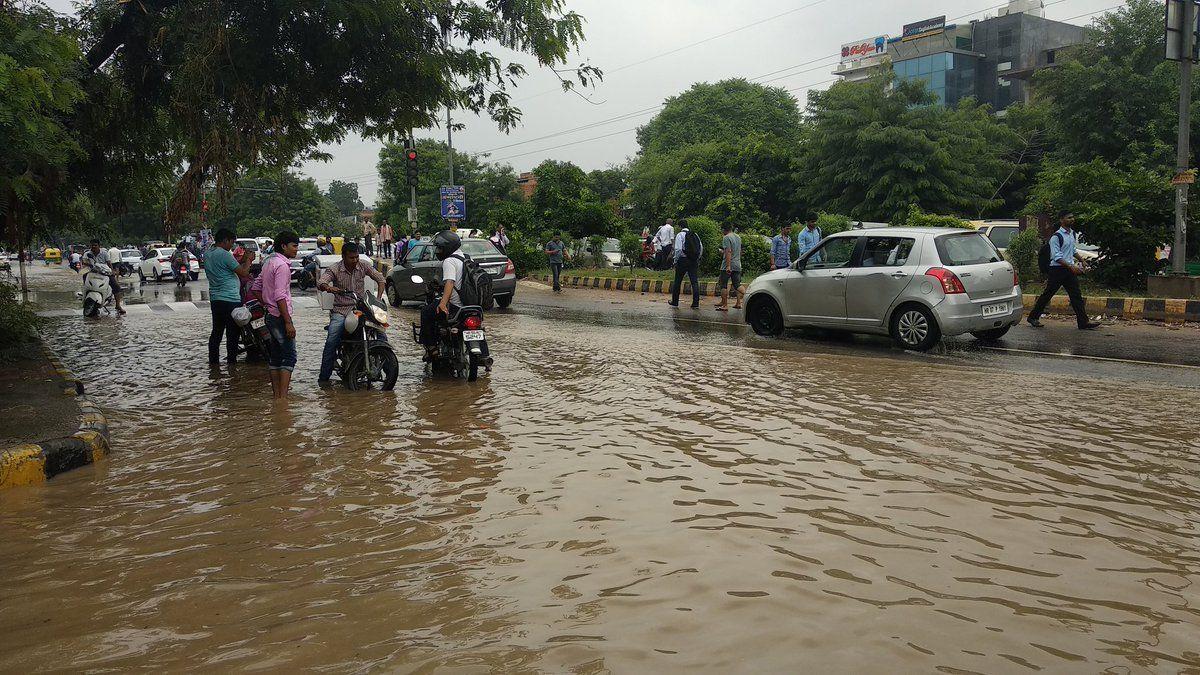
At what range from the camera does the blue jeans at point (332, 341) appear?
928cm

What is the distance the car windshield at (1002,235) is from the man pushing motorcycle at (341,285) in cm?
1799

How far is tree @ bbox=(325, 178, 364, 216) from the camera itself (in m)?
165

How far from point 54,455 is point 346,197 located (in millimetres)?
167408

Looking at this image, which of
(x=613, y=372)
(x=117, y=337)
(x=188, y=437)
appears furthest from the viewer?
(x=117, y=337)

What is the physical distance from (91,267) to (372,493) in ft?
60.0

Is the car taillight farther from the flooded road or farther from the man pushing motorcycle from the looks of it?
the man pushing motorcycle

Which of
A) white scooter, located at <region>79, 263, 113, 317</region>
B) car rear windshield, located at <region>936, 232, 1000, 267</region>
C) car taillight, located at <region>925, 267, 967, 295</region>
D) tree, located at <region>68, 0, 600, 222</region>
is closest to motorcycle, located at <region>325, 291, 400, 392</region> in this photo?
tree, located at <region>68, 0, 600, 222</region>

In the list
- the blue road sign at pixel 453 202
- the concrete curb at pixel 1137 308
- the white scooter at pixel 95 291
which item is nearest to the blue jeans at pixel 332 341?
the concrete curb at pixel 1137 308

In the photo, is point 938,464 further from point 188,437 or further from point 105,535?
point 188,437

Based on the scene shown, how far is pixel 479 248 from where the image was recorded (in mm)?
19688

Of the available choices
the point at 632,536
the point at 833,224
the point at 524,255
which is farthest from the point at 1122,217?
the point at 524,255

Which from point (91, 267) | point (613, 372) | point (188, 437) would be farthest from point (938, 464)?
point (91, 267)

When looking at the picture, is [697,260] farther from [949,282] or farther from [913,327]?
[949,282]

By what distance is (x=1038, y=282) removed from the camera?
718 inches
